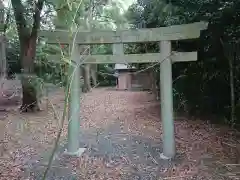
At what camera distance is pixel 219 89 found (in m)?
8.34

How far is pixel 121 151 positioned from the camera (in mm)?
6039

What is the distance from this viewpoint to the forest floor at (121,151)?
4.88 m

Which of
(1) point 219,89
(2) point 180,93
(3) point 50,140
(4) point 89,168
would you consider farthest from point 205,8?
(3) point 50,140

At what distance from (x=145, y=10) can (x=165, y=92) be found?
522cm

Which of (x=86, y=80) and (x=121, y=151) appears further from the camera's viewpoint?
(x=86, y=80)

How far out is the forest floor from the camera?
488 centimetres

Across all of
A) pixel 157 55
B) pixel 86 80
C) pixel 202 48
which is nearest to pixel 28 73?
pixel 202 48

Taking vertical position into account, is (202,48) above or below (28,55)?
below

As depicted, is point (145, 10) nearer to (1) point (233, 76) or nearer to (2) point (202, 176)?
(1) point (233, 76)

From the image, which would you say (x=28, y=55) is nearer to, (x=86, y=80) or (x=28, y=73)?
(x=28, y=73)

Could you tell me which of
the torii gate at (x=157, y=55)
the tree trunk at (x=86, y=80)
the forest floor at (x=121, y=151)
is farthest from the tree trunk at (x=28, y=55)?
the tree trunk at (x=86, y=80)

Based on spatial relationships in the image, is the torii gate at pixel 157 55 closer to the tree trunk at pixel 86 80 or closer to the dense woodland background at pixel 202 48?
the dense woodland background at pixel 202 48

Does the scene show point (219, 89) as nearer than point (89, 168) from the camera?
No

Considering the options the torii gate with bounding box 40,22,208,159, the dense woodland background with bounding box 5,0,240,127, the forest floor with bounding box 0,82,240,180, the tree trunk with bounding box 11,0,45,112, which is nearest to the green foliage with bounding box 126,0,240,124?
the dense woodland background with bounding box 5,0,240,127
